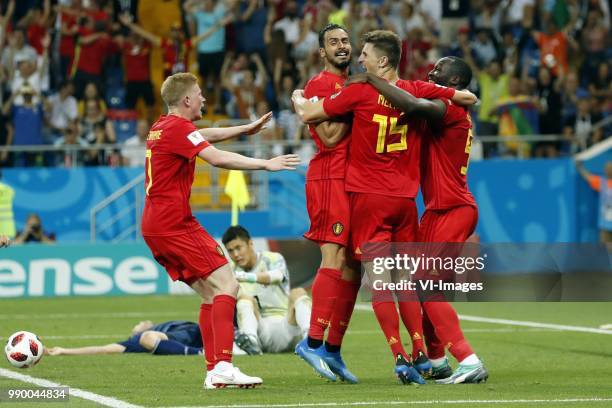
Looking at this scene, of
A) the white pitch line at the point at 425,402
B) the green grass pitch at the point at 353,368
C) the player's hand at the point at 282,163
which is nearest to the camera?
the white pitch line at the point at 425,402

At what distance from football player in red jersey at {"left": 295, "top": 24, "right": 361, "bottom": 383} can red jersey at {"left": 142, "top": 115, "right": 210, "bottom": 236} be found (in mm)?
976

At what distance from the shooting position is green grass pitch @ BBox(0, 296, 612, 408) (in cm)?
889

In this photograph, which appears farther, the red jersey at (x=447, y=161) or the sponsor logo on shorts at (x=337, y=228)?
the red jersey at (x=447, y=161)

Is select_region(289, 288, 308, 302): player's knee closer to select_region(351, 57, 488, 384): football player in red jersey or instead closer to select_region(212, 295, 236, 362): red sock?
select_region(351, 57, 488, 384): football player in red jersey

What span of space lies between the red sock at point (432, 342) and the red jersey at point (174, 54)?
14984 millimetres

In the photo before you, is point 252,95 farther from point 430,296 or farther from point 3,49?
point 430,296

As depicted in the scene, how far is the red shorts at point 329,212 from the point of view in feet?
32.7

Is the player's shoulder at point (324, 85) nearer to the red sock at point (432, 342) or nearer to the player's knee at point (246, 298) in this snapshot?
the red sock at point (432, 342)

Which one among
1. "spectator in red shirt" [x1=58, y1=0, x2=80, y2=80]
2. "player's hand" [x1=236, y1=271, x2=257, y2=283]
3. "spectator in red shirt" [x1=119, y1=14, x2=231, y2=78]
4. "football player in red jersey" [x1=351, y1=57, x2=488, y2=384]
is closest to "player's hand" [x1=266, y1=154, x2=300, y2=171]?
"football player in red jersey" [x1=351, y1=57, x2=488, y2=384]

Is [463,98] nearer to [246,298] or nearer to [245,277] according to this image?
[245,277]

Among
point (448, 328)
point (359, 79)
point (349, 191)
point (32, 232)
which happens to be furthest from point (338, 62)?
point (32, 232)

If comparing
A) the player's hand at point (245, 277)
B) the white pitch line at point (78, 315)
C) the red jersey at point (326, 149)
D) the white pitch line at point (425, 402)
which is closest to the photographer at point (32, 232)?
the white pitch line at point (78, 315)

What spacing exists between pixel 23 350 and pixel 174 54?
14.6 metres

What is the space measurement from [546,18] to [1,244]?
17.9 meters
